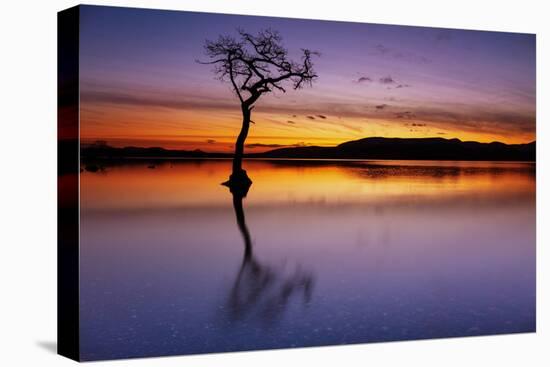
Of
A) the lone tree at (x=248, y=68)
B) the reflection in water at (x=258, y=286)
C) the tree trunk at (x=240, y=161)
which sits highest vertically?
the lone tree at (x=248, y=68)

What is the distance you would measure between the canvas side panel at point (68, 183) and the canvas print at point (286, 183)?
0.09 ft

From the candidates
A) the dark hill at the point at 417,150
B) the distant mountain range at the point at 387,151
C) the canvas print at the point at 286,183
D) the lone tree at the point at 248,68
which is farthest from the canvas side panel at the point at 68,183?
the dark hill at the point at 417,150

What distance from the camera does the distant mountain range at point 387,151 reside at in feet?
32.3

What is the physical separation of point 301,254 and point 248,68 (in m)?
1.80

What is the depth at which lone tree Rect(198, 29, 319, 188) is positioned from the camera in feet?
33.3

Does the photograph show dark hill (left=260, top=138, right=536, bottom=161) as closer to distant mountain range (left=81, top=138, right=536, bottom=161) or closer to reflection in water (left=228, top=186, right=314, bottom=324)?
distant mountain range (left=81, top=138, right=536, bottom=161)

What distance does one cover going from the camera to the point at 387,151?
35.9 ft

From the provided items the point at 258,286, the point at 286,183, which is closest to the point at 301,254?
the point at 258,286

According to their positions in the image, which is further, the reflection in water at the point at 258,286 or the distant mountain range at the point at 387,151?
the reflection in water at the point at 258,286

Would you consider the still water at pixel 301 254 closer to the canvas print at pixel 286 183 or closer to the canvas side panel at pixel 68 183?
the canvas print at pixel 286 183

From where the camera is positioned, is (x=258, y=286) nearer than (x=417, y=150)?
Yes

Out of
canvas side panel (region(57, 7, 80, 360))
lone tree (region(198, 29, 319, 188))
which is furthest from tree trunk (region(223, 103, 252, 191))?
canvas side panel (region(57, 7, 80, 360))

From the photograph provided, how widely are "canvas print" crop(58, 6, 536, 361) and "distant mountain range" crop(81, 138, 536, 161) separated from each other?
2 centimetres

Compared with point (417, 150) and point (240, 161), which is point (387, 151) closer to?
point (417, 150)
